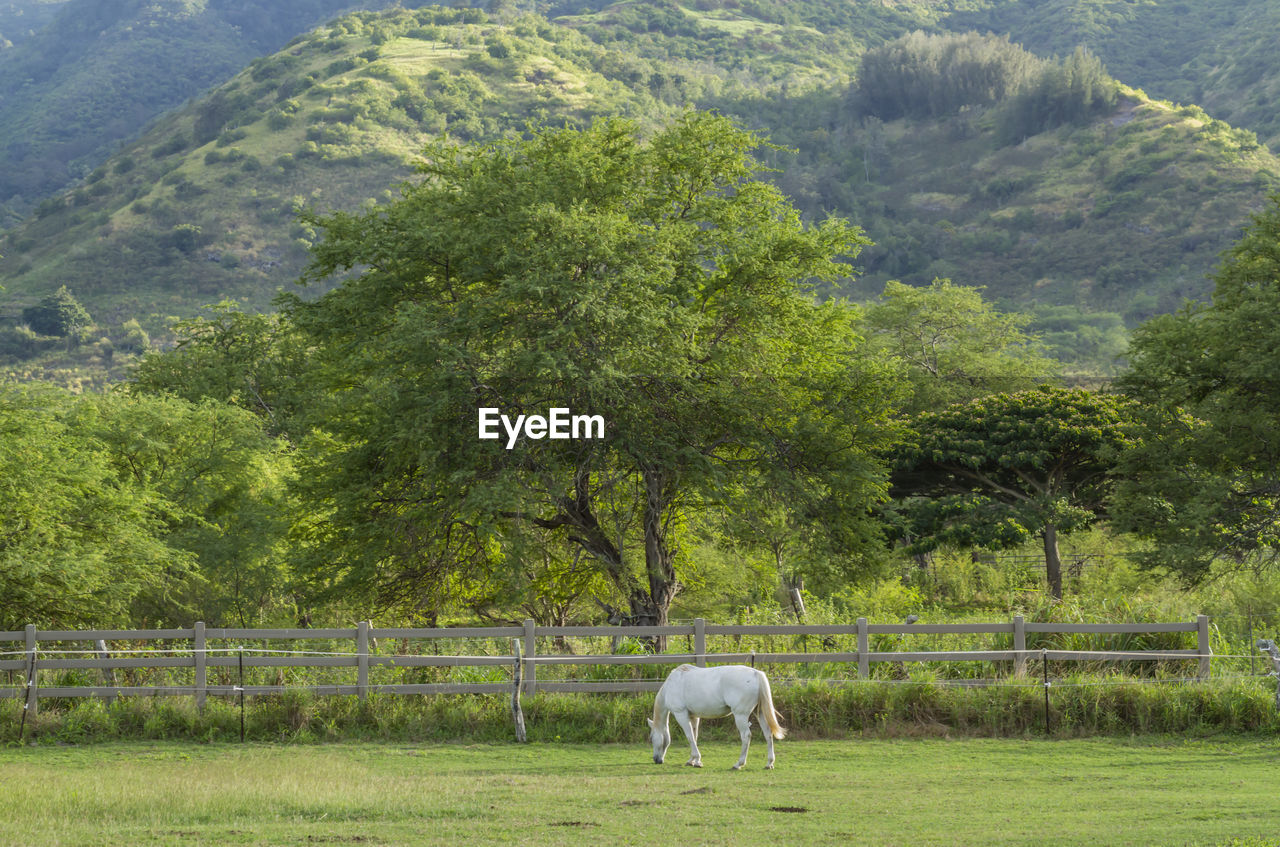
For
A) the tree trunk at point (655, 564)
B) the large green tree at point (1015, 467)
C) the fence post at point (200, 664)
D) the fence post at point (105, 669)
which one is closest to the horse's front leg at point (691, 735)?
the fence post at point (200, 664)

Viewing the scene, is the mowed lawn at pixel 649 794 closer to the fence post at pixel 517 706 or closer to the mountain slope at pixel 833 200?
the fence post at pixel 517 706

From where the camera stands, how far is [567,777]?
14227 millimetres

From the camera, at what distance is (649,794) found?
511 inches

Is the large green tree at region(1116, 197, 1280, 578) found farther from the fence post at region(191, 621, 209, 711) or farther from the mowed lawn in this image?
the fence post at region(191, 621, 209, 711)

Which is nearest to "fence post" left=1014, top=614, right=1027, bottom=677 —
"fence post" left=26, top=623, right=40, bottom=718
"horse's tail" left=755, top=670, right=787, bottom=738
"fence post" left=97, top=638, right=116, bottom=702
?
"horse's tail" left=755, top=670, right=787, bottom=738

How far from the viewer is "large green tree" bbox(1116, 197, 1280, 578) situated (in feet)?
90.5

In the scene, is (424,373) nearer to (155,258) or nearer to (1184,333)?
(1184,333)

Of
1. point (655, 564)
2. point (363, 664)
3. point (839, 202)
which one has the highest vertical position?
point (839, 202)

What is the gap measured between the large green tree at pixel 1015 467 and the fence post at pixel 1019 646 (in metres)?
15.2

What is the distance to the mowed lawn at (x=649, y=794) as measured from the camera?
36.4 ft

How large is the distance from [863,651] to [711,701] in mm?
4059

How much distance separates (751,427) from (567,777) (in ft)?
38.4

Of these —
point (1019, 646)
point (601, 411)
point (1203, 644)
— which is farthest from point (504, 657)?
point (1203, 644)

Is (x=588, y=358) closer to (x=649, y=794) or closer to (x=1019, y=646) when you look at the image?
(x=1019, y=646)
